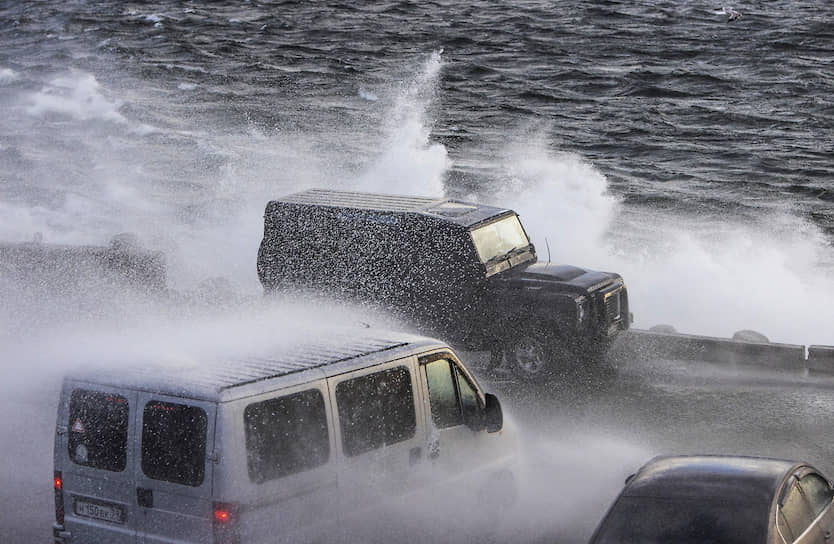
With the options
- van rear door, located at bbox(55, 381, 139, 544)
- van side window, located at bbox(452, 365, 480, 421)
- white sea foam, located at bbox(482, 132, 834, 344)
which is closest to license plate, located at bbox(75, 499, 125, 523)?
van rear door, located at bbox(55, 381, 139, 544)

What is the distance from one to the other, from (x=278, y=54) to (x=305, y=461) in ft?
173

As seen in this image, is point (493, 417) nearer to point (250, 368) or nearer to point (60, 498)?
point (250, 368)

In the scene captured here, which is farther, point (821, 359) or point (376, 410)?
point (821, 359)

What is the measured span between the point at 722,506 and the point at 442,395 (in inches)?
103

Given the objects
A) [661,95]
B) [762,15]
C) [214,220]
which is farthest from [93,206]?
[762,15]

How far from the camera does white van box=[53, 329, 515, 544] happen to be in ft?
22.6

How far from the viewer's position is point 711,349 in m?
15.7

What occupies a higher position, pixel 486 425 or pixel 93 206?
pixel 486 425

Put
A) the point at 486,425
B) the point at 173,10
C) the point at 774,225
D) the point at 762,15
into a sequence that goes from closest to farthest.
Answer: the point at 486,425, the point at 774,225, the point at 762,15, the point at 173,10

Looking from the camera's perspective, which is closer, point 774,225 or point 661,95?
point 774,225

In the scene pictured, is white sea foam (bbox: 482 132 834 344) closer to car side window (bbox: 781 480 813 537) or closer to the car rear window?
car side window (bbox: 781 480 813 537)

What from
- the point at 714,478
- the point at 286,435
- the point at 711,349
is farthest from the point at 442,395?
the point at 711,349

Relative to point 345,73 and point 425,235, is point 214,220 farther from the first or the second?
point 345,73

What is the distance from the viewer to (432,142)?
41.3m
